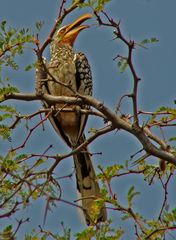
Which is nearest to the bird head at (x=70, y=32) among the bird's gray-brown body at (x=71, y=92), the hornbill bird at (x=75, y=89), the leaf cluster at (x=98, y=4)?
the hornbill bird at (x=75, y=89)

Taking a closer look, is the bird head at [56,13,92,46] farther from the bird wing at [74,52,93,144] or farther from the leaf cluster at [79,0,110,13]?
the leaf cluster at [79,0,110,13]

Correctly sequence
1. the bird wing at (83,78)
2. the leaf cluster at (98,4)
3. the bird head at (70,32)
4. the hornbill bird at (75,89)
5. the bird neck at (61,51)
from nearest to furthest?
the leaf cluster at (98,4), the hornbill bird at (75,89), the bird wing at (83,78), the bird neck at (61,51), the bird head at (70,32)

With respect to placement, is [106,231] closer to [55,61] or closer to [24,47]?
[24,47]

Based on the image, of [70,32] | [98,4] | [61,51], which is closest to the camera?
[98,4]

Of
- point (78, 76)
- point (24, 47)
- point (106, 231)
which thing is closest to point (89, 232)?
point (106, 231)

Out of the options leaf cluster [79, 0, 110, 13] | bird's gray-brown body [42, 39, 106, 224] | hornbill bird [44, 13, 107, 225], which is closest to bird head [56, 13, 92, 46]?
hornbill bird [44, 13, 107, 225]

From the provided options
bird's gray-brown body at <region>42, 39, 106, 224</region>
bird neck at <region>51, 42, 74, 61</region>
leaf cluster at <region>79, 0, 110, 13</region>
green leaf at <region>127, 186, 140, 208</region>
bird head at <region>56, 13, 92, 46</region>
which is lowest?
green leaf at <region>127, 186, 140, 208</region>

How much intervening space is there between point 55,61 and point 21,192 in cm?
264

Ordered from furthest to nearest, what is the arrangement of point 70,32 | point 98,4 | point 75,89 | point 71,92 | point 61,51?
1. point 70,32
2. point 61,51
3. point 71,92
4. point 75,89
5. point 98,4

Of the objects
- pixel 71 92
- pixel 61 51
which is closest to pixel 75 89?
pixel 71 92

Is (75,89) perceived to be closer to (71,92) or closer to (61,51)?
(71,92)

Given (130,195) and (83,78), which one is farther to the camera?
(83,78)

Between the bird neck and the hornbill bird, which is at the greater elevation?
the bird neck

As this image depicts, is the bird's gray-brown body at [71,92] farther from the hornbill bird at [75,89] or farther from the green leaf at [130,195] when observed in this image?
the green leaf at [130,195]
